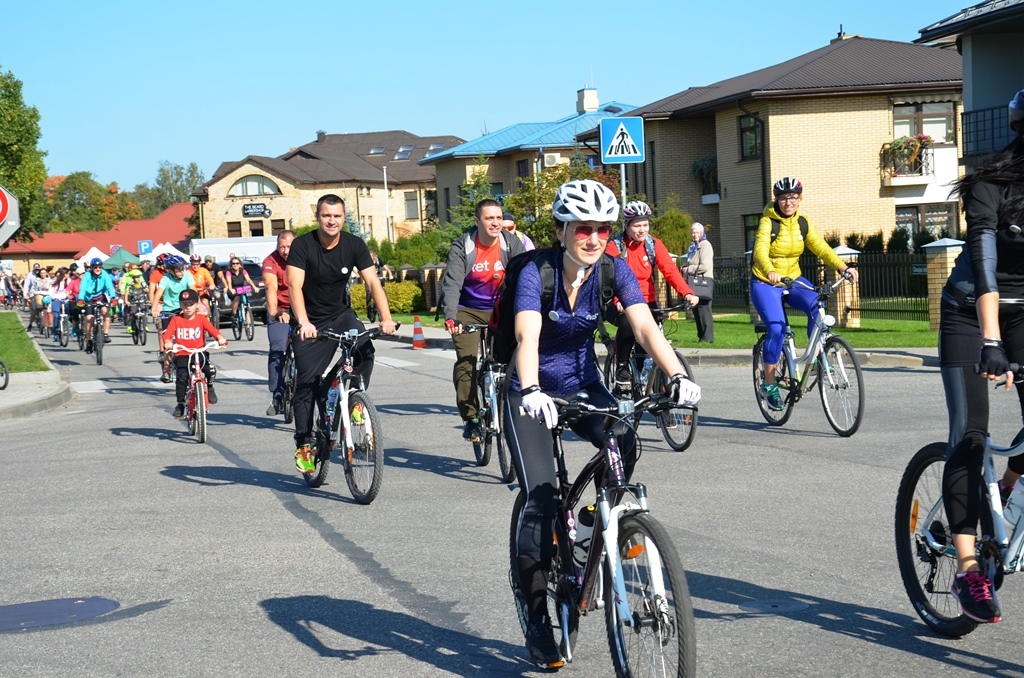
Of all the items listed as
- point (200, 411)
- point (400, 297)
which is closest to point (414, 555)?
point (200, 411)

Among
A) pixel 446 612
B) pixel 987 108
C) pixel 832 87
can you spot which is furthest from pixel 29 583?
pixel 832 87

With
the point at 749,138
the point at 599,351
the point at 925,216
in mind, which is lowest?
the point at 599,351

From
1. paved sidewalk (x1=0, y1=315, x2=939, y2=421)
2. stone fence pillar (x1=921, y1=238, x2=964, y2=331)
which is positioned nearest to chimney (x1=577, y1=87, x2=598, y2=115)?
stone fence pillar (x1=921, y1=238, x2=964, y2=331)

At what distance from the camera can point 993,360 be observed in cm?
435

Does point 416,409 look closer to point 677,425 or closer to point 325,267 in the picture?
point 677,425

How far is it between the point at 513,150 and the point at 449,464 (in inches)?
2229

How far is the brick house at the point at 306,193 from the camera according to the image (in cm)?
9212

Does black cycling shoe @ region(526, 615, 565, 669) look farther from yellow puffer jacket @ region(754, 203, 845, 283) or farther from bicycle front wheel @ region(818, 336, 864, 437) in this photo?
yellow puffer jacket @ region(754, 203, 845, 283)

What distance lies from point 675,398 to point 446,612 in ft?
6.69

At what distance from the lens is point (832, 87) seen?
38.4 meters

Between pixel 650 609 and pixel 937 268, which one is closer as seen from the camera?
pixel 650 609

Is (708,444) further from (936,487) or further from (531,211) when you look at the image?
(531,211)

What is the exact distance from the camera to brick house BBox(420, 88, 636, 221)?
212 ft

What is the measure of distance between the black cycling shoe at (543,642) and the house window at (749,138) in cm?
3644
